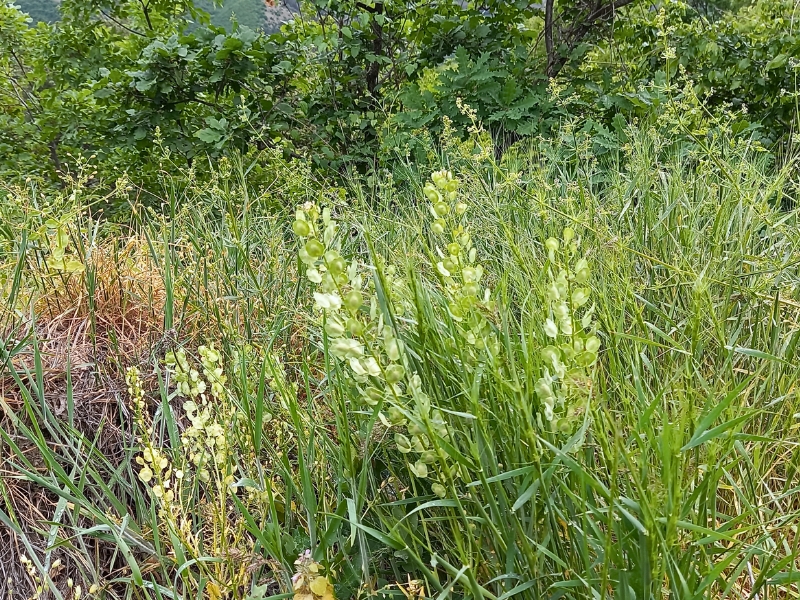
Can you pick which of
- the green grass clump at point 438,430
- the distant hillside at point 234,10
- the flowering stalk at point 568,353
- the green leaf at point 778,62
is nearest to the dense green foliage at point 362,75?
the green leaf at point 778,62

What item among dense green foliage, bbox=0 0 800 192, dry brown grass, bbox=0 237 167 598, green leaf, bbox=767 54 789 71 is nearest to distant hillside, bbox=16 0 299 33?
dense green foliage, bbox=0 0 800 192

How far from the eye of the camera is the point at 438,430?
0.83 metres

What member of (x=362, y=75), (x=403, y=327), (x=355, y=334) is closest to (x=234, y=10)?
(x=362, y=75)

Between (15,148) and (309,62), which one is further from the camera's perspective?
(15,148)

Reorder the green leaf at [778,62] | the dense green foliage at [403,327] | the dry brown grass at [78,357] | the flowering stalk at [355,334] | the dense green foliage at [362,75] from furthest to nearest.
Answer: the dense green foliage at [362,75] → the green leaf at [778,62] → the dry brown grass at [78,357] → the dense green foliage at [403,327] → the flowering stalk at [355,334]

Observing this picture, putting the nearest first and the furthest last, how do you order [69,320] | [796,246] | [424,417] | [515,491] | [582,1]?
1. [424,417]
2. [515,491]
3. [796,246]
4. [69,320]
5. [582,1]

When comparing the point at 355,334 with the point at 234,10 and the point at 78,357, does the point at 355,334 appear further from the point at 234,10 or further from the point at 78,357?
the point at 234,10

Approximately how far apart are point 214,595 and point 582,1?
4.52 metres

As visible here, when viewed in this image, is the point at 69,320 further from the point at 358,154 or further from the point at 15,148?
Result: the point at 15,148

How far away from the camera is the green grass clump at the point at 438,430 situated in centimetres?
79

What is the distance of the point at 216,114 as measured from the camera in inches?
159

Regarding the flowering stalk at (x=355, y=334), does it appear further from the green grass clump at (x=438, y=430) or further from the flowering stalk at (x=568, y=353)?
the flowering stalk at (x=568, y=353)

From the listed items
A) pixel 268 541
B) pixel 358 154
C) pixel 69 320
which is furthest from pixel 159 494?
→ pixel 358 154

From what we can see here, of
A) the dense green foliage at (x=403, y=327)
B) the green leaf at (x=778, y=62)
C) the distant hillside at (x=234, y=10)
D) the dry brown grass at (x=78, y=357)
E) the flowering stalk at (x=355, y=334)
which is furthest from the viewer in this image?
the distant hillside at (x=234, y=10)
